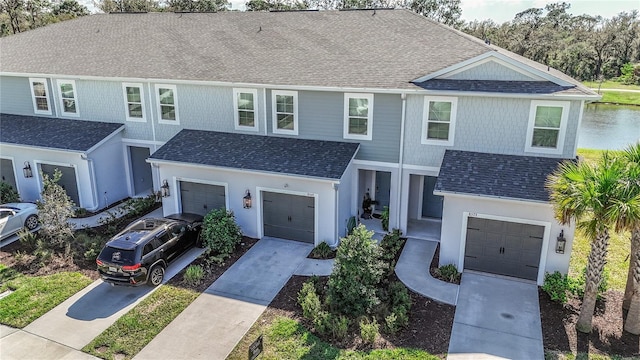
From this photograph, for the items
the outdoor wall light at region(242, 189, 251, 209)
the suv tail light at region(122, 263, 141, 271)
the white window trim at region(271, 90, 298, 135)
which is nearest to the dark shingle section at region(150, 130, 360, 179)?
the white window trim at region(271, 90, 298, 135)

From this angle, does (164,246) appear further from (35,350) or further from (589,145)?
(589,145)

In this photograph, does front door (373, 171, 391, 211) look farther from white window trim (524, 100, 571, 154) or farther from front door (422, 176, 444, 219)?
white window trim (524, 100, 571, 154)

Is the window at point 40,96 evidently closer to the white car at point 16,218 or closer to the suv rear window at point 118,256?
the white car at point 16,218

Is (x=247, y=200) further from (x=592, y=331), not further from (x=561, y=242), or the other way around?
(x=592, y=331)

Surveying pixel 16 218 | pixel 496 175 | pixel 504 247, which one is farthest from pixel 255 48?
pixel 504 247

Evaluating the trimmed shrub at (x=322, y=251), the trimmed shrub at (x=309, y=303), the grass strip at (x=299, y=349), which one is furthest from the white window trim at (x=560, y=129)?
the trimmed shrub at (x=309, y=303)

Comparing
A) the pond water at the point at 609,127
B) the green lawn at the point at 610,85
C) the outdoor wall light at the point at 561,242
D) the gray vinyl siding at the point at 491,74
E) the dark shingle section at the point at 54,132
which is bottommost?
the pond water at the point at 609,127

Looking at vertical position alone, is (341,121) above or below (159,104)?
below
